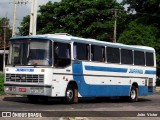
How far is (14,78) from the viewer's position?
20.4 meters

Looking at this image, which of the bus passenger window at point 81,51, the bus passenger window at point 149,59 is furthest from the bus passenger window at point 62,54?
the bus passenger window at point 149,59

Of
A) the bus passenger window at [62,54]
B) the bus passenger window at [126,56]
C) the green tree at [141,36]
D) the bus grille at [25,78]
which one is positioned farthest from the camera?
the green tree at [141,36]

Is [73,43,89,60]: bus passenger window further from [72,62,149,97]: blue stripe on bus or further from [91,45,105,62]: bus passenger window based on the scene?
[91,45,105,62]: bus passenger window

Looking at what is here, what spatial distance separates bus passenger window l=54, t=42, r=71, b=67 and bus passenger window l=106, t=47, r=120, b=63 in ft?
11.5

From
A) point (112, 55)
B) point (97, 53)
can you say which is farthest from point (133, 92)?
point (97, 53)

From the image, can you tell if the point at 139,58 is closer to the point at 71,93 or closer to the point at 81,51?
the point at 81,51

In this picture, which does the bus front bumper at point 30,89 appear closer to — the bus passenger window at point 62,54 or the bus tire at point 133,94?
the bus passenger window at point 62,54

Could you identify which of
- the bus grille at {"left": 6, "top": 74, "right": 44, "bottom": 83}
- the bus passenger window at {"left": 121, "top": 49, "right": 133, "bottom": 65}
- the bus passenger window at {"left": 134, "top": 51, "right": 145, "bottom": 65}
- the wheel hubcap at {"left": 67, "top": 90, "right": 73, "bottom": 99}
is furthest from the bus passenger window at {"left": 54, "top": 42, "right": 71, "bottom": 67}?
the bus passenger window at {"left": 134, "top": 51, "right": 145, "bottom": 65}

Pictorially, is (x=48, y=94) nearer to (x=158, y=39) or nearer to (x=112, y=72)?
(x=112, y=72)

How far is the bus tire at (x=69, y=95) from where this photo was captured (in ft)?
68.9

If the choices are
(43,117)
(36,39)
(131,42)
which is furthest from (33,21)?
(131,42)

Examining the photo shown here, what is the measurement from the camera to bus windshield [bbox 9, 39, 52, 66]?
20.0 metres

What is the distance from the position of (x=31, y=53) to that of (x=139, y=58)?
872 cm

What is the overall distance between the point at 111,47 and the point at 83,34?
34035 mm
